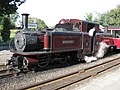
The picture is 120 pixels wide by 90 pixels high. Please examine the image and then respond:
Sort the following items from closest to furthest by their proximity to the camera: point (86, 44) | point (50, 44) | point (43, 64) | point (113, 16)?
point (50, 44) < point (43, 64) < point (86, 44) < point (113, 16)

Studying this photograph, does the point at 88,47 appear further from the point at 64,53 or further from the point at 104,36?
the point at 104,36

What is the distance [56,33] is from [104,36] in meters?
6.34

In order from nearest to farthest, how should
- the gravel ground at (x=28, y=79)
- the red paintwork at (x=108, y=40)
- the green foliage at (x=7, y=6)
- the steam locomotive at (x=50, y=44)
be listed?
the gravel ground at (x=28, y=79), the steam locomotive at (x=50, y=44), the red paintwork at (x=108, y=40), the green foliage at (x=7, y=6)

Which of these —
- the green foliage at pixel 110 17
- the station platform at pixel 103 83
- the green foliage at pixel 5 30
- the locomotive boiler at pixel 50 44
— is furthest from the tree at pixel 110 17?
the station platform at pixel 103 83

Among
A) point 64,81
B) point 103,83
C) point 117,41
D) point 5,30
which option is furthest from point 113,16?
point 64,81

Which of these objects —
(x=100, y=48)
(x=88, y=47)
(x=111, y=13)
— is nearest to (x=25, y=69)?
(x=88, y=47)

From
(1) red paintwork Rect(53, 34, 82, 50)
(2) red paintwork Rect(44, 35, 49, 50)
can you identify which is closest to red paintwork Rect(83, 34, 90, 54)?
(1) red paintwork Rect(53, 34, 82, 50)

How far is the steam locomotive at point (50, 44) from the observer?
10828mm

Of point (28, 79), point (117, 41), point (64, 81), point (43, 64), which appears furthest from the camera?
point (117, 41)

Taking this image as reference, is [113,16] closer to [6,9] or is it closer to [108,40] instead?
[6,9]

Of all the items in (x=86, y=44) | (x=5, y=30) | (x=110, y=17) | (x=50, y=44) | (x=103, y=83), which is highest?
(x=110, y=17)

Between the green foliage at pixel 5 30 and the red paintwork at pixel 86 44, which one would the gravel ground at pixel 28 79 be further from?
the green foliage at pixel 5 30

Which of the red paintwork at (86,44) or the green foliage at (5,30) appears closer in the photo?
the red paintwork at (86,44)

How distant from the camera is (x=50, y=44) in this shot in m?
11.3
